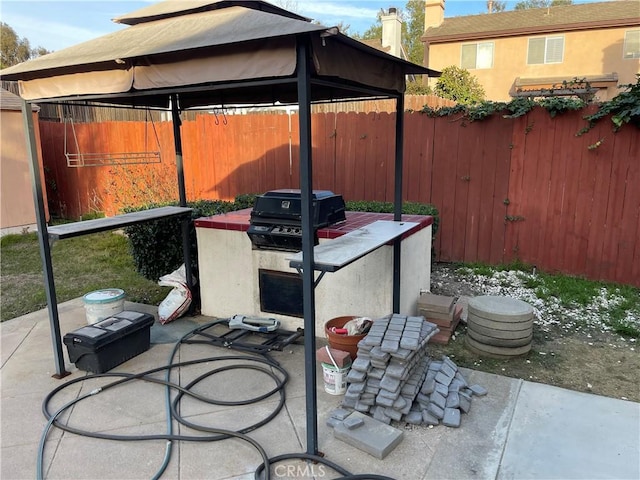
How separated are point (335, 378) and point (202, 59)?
217cm

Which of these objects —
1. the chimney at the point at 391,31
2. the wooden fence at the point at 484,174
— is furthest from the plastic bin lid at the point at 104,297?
the chimney at the point at 391,31

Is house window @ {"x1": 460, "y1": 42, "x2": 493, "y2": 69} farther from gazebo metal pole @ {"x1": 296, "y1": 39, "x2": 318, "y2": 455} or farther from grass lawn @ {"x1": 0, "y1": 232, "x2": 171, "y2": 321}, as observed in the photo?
gazebo metal pole @ {"x1": 296, "y1": 39, "x2": 318, "y2": 455}

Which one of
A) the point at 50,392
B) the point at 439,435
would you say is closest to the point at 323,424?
the point at 439,435

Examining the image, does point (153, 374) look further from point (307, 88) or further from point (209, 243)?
point (307, 88)

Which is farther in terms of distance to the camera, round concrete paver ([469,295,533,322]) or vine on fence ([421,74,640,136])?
vine on fence ([421,74,640,136])

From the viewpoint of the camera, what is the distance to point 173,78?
264 centimetres

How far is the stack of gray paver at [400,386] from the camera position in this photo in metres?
2.68

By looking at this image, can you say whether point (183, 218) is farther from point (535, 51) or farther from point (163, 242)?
point (535, 51)

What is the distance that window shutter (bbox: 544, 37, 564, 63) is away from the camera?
54.2 feet

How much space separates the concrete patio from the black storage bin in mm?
144

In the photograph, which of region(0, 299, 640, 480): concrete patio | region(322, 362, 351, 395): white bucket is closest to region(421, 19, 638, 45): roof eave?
region(0, 299, 640, 480): concrete patio

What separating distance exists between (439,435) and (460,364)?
3.27 feet

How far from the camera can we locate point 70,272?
6297mm

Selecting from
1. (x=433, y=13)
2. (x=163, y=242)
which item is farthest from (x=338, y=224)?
(x=433, y=13)
